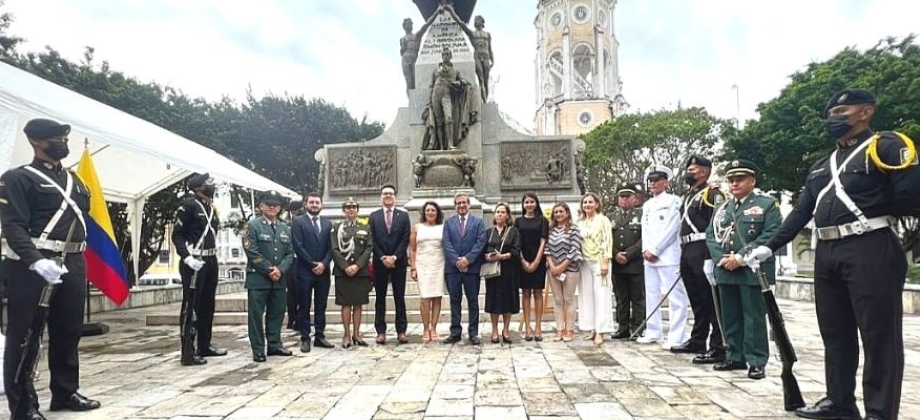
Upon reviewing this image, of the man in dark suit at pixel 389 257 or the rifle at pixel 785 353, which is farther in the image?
the man in dark suit at pixel 389 257

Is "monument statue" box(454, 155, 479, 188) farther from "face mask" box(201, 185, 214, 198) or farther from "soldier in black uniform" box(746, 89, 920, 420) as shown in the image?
"soldier in black uniform" box(746, 89, 920, 420)

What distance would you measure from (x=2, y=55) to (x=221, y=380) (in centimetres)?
1533

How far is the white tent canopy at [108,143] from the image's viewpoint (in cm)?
509

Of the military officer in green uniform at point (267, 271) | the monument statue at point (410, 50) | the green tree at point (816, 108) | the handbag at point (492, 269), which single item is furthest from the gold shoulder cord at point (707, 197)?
the green tree at point (816, 108)

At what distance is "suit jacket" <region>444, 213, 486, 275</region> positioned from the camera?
6820 mm

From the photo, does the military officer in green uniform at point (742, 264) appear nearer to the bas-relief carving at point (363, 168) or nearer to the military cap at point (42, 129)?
the military cap at point (42, 129)

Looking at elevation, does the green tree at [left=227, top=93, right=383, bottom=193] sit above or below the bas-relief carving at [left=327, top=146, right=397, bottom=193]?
above

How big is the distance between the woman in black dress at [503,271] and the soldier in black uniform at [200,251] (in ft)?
9.54

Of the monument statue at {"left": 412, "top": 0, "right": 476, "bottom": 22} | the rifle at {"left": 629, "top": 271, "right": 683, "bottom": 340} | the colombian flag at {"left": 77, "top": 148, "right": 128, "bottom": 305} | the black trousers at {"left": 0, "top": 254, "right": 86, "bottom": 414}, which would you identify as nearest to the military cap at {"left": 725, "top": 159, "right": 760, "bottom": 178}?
the rifle at {"left": 629, "top": 271, "right": 683, "bottom": 340}

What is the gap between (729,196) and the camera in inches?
220

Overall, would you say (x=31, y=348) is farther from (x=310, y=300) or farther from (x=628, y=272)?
(x=628, y=272)

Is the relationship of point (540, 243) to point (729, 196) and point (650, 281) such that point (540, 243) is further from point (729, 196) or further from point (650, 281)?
Result: point (729, 196)

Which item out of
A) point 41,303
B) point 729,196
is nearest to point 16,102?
point 41,303

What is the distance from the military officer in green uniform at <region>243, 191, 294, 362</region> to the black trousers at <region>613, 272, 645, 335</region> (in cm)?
384
